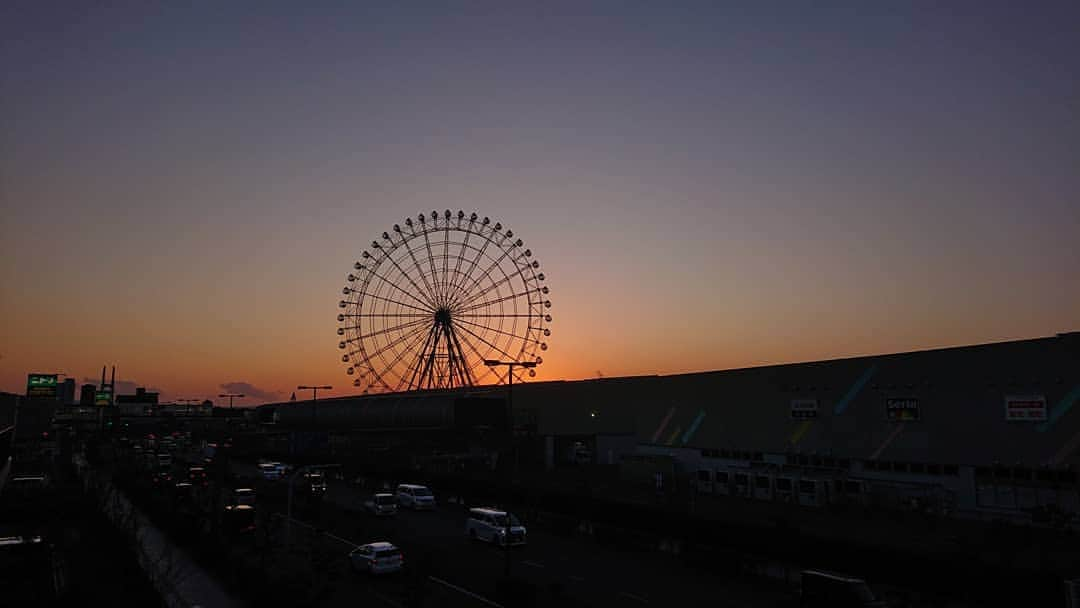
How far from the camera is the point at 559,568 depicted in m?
33.6

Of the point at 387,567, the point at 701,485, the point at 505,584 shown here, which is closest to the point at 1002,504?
the point at 701,485

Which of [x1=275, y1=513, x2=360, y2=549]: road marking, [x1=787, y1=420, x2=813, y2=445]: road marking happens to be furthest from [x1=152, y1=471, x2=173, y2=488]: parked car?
[x1=787, y1=420, x2=813, y2=445]: road marking

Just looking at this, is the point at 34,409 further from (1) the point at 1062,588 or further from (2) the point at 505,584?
(1) the point at 1062,588

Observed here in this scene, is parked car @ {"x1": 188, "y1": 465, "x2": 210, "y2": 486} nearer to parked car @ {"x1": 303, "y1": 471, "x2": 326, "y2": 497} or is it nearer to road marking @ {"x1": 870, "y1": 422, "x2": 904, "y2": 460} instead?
parked car @ {"x1": 303, "y1": 471, "x2": 326, "y2": 497}

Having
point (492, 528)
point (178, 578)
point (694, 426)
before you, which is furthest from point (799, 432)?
point (178, 578)

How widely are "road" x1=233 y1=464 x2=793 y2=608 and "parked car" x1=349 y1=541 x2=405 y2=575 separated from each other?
0.98 meters

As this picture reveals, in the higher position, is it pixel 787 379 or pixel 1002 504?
pixel 787 379

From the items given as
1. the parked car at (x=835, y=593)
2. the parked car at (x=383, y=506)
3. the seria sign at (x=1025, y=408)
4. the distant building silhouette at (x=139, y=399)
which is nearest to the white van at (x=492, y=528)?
the parked car at (x=383, y=506)

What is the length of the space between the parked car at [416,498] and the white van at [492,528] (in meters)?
12.7

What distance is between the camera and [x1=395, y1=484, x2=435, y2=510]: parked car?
2099 inches

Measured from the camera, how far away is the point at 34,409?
122 metres

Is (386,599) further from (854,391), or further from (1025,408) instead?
(854,391)

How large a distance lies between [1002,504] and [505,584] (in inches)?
1216

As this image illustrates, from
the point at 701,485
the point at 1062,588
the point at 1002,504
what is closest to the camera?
the point at 1062,588
